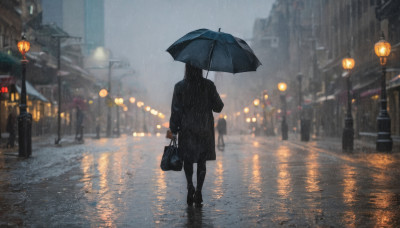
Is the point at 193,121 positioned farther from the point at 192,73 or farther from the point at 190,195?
the point at 190,195

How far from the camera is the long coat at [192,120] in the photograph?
24.1 feet

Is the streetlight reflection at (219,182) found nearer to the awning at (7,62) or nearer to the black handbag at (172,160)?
the black handbag at (172,160)

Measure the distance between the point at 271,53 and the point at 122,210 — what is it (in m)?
106

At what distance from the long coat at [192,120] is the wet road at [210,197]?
76cm

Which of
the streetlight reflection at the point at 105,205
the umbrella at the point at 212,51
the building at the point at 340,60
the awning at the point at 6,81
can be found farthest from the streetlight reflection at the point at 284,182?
the awning at the point at 6,81

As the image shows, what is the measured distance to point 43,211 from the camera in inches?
278

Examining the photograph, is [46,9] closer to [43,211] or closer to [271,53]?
[271,53]

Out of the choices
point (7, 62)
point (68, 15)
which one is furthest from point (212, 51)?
point (68, 15)

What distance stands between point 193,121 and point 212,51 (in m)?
0.98

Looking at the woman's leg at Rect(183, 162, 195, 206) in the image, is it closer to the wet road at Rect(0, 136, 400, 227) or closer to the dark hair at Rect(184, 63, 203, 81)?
the wet road at Rect(0, 136, 400, 227)

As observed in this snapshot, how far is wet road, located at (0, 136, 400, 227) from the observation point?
6410 mm

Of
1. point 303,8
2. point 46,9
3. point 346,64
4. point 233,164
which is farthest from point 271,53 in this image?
point 233,164

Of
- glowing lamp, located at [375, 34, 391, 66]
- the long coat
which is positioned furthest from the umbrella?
glowing lamp, located at [375, 34, 391, 66]

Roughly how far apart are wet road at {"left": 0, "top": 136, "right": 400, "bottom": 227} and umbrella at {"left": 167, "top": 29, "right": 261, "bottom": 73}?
6.19 feet
